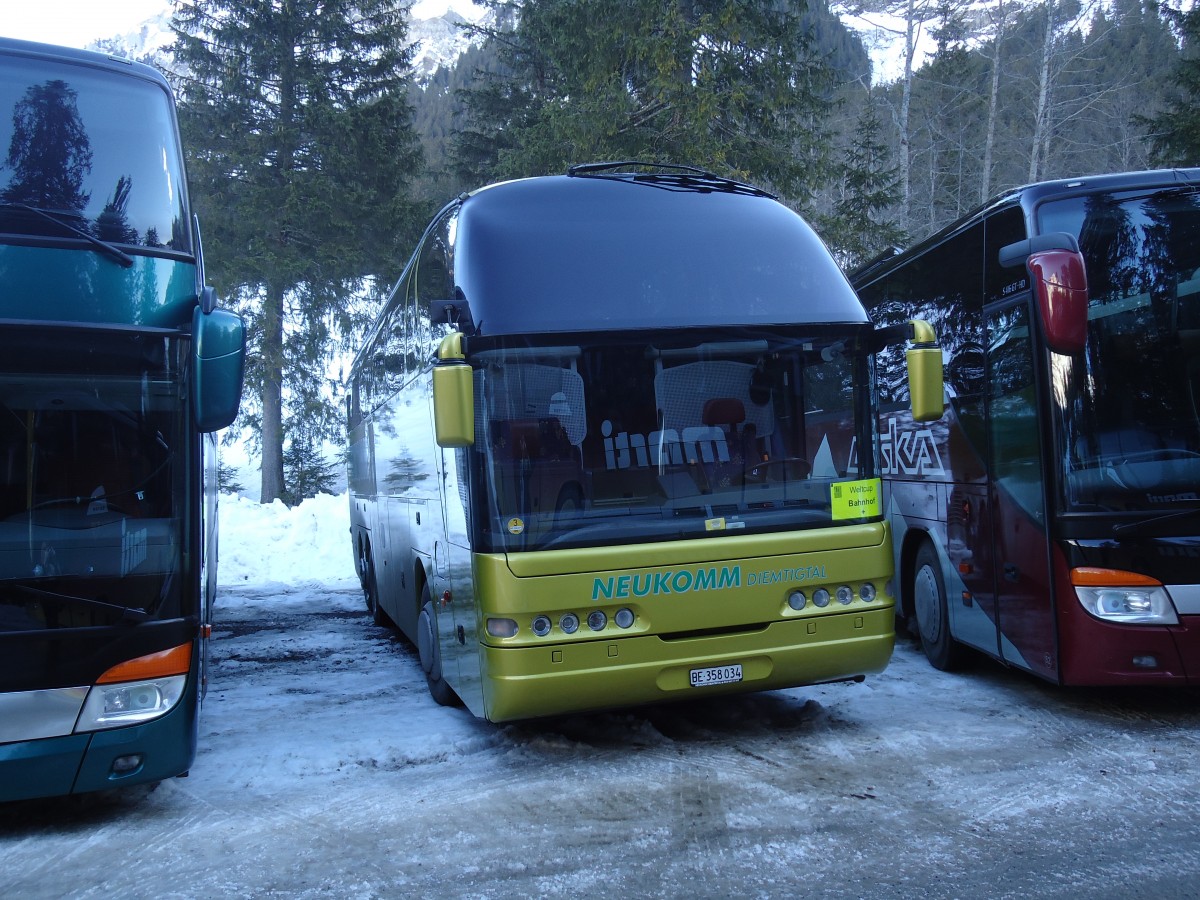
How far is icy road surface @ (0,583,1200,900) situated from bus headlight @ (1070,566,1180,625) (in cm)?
71

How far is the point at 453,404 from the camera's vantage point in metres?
5.30

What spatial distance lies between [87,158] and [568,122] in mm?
15049

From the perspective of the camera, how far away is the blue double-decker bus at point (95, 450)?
4.77 metres

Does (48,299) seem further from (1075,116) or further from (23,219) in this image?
(1075,116)

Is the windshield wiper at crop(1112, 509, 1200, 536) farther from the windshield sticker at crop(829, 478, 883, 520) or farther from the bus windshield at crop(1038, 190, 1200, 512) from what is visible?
the windshield sticker at crop(829, 478, 883, 520)

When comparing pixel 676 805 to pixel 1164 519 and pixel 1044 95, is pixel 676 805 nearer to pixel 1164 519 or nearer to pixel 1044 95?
pixel 1164 519

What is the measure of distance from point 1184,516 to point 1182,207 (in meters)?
1.95

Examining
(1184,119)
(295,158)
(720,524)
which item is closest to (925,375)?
(720,524)

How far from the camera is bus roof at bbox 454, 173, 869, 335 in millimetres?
5746

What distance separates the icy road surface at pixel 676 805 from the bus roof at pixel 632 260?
2.50 meters

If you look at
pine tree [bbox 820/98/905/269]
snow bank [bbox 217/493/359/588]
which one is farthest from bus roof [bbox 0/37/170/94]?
pine tree [bbox 820/98/905/269]

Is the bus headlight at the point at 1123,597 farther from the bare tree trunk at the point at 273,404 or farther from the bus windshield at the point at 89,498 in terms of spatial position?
the bare tree trunk at the point at 273,404

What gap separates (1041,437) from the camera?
6215 mm

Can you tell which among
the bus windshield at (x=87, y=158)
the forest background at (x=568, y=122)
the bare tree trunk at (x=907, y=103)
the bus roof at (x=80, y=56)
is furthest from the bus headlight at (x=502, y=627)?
the bare tree trunk at (x=907, y=103)
